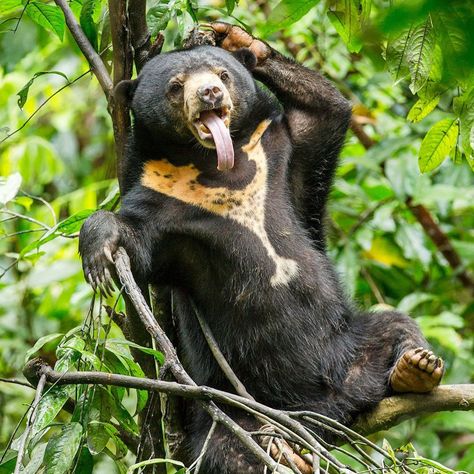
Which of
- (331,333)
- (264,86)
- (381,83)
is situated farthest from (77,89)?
(331,333)

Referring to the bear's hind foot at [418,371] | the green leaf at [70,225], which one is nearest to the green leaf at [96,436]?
the green leaf at [70,225]

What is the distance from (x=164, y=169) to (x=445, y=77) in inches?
112

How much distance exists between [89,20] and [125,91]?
0.98 feet

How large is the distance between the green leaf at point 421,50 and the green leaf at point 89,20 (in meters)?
1.26

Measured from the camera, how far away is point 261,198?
3854mm

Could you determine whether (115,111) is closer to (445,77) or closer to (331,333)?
(331,333)

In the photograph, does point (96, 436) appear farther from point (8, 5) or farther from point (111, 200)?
point (8, 5)

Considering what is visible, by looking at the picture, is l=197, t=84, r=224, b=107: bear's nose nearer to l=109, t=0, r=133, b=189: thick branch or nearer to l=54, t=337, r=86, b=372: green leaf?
l=109, t=0, r=133, b=189: thick branch

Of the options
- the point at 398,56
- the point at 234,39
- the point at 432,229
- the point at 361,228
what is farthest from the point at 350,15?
the point at 432,229

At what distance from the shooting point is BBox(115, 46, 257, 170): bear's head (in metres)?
3.50

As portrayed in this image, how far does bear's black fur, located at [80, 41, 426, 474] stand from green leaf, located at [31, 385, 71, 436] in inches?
35.6

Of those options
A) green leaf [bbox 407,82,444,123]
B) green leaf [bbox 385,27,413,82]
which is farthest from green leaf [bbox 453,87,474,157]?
green leaf [bbox 385,27,413,82]

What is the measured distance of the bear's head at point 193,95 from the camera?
3496 mm

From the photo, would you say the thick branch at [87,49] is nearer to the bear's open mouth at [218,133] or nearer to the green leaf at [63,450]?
the bear's open mouth at [218,133]
